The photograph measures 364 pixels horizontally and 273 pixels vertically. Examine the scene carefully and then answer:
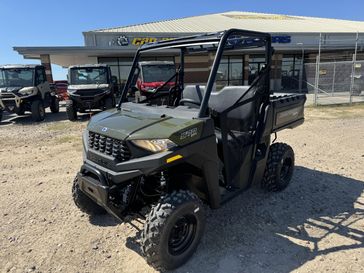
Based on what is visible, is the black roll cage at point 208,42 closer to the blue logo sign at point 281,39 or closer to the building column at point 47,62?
the building column at point 47,62

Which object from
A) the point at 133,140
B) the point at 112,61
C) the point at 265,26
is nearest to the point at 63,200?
the point at 133,140

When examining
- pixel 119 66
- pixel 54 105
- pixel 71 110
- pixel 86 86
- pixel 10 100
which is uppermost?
pixel 119 66

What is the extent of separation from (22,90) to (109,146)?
10.5 meters

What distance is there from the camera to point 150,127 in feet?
8.96

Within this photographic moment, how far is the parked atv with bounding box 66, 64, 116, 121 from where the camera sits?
11531 mm

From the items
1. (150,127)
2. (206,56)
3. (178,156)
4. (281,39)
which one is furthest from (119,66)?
(178,156)

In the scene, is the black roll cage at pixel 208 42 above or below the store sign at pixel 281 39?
below

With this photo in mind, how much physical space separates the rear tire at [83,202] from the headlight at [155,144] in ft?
4.23

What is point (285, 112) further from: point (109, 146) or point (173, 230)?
point (109, 146)

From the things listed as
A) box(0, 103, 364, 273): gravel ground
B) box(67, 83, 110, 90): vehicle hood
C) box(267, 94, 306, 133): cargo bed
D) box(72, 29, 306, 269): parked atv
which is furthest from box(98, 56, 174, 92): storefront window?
box(72, 29, 306, 269): parked atv

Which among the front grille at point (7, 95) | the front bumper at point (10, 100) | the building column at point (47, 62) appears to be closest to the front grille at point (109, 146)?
the front bumper at point (10, 100)

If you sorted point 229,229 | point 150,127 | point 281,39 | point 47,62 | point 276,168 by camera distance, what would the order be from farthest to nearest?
point 281,39
point 47,62
point 276,168
point 229,229
point 150,127

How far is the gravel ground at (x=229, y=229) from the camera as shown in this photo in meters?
2.87

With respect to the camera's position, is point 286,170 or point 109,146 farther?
point 286,170
